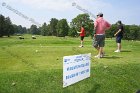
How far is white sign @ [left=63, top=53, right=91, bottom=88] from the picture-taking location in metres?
8.96

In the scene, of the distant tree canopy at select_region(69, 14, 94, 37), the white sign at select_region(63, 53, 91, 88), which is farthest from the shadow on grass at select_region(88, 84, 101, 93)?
the distant tree canopy at select_region(69, 14, 94, 37)

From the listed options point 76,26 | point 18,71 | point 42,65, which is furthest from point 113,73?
point 76,26

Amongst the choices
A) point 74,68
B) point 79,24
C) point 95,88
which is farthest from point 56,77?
Result: point 79,24

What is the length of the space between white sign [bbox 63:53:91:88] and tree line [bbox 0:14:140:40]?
73.7 metres

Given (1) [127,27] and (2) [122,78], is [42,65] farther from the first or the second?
(1) [127,27]

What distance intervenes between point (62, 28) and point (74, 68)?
3974 inches

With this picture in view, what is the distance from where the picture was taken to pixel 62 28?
11012cm

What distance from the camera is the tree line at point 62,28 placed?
92.4 meters

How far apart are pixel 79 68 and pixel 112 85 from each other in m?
2.27

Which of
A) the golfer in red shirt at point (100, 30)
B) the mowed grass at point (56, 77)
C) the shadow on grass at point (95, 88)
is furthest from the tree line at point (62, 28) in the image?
the shadow on grass at point (95, 88)

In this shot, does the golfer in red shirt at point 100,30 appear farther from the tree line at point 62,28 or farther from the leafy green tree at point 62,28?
the leafy green tree at point 62,28

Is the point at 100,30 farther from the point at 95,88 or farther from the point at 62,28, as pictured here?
the point at 62,28

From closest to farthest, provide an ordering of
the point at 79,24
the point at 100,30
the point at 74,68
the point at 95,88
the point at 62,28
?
the point at 74,68 < the point at 95,88 < the point at 100,30 < the point at 79,24 < the point at 62,28

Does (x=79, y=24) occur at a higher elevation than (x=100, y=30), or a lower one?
higher
